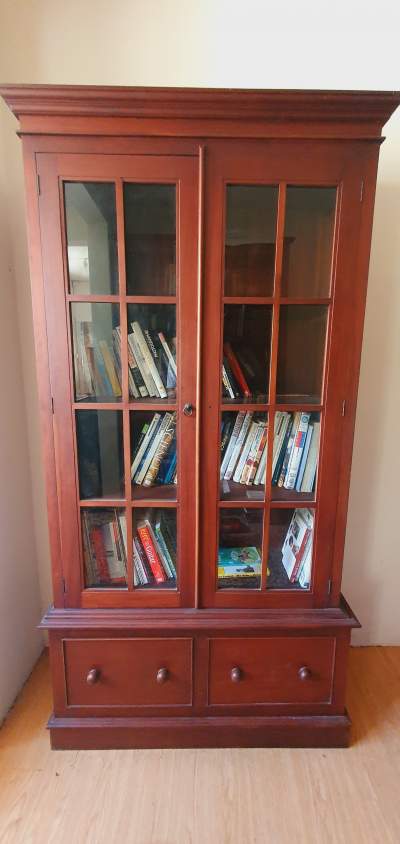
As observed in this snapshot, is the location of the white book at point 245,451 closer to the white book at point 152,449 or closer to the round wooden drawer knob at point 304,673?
the white book at point 152,449

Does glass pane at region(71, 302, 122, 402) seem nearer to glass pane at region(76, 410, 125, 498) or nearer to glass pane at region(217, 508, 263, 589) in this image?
glass pane at region(76, 410, 125, 498)

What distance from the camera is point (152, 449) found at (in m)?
1.19

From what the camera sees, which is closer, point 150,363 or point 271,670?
point 150,363

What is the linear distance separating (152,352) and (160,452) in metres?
0.31

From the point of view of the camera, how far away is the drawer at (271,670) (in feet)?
4.15

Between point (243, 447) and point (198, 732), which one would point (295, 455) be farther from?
point (198, 732)

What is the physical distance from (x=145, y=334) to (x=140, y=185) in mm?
393

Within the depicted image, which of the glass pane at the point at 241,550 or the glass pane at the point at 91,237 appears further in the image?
the glass pane at the point at 241,550

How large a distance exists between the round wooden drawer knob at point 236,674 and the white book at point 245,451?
628mm

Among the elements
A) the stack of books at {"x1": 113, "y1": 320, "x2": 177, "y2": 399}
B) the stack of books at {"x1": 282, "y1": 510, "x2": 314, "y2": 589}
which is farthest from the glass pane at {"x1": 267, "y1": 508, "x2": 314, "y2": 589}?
the stack of books at {"x1": 113, "y1": 320, "x2": 177, "y2": 399}

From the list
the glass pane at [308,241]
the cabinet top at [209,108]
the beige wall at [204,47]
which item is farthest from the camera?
the beige wall at [204,47]

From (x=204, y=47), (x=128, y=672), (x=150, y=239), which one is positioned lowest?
(x=128, y=672)

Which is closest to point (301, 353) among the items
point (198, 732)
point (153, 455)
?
point (153, 455)

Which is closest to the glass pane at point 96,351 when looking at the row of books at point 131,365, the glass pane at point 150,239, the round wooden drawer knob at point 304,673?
the row of books at point 131,365
